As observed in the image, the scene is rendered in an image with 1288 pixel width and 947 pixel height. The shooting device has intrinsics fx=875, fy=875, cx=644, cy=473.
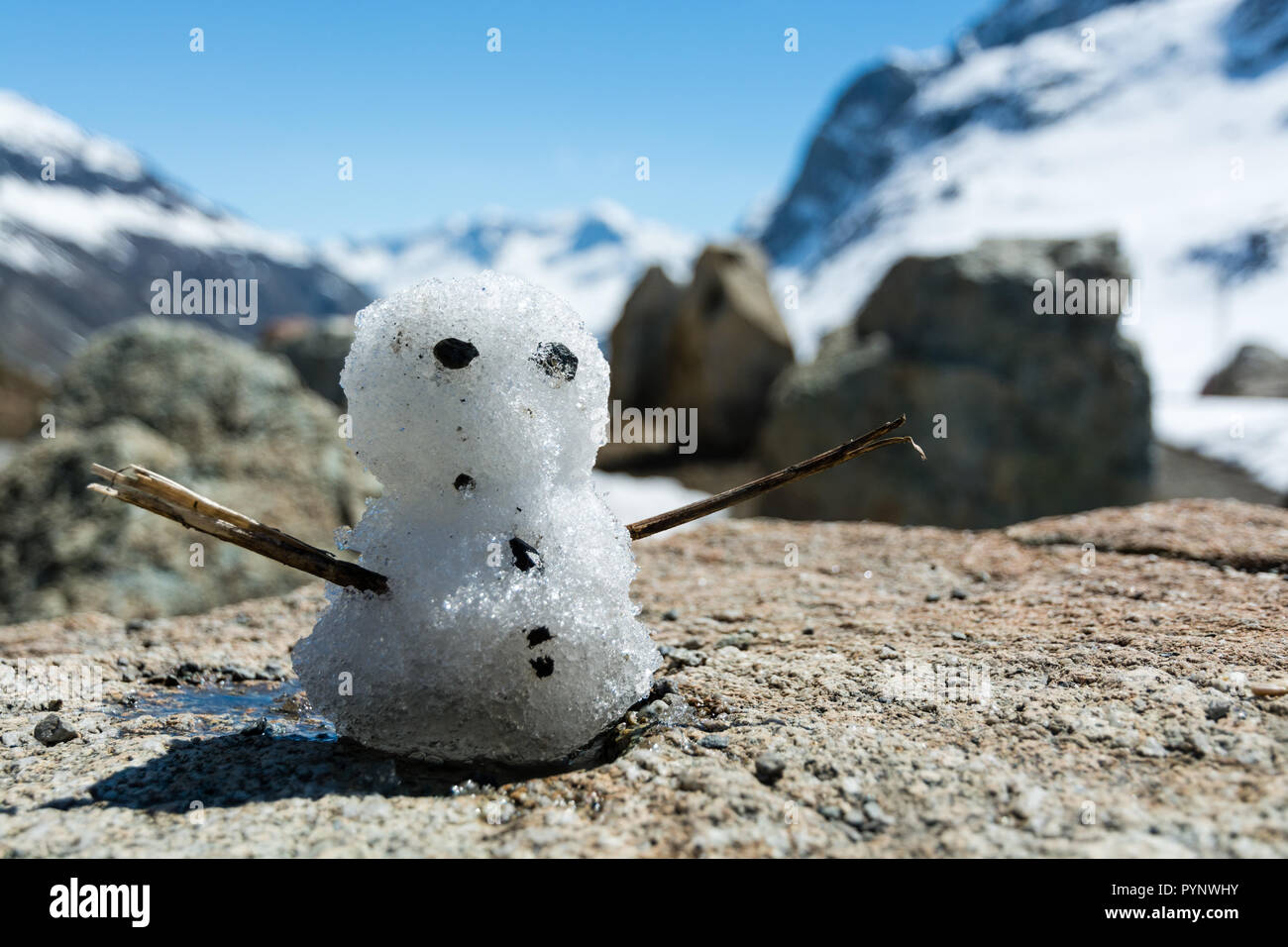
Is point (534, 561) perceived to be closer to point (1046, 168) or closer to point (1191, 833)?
point (1191, 833)

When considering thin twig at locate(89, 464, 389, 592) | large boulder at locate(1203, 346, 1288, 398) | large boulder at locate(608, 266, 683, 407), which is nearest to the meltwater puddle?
thin twig at locate(89, 464, 389, 592)

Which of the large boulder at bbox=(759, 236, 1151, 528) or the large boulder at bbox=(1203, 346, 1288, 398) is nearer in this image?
the large boulder at bbox=(759, 236, 1151, 528)

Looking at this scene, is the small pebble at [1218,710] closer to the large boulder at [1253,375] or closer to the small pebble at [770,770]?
the small pebble at [770,770]

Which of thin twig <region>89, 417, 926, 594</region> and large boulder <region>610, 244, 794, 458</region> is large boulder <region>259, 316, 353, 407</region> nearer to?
large boulder <region>610, 244, 794, 458</region>

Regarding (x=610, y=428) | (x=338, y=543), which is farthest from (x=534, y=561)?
(x=610, y=428)

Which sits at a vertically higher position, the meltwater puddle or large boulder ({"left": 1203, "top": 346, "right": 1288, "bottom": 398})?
large boulder ({"left": 1203, "top": 346, "right": 1288, "bottom": 398})

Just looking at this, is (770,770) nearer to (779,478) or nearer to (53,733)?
(779,478)

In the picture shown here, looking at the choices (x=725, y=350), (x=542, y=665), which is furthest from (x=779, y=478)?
(x=725, y=350)
